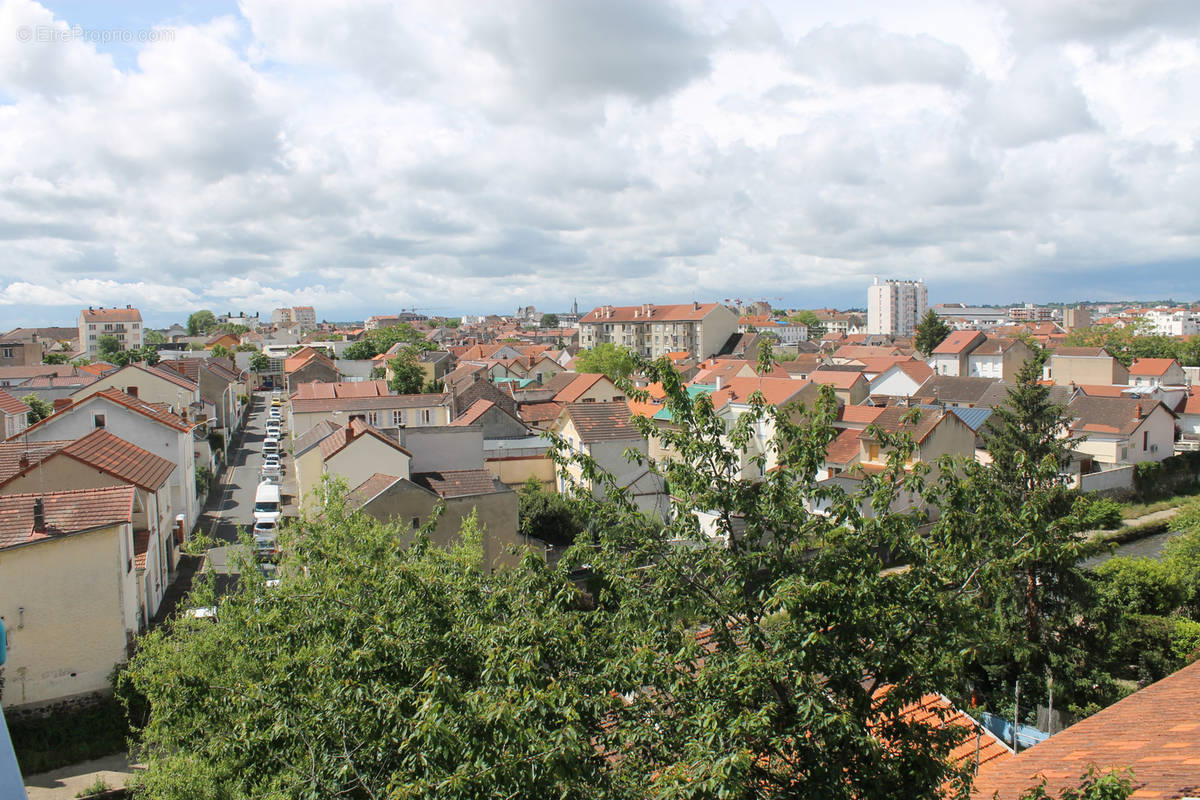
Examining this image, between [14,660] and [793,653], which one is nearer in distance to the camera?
[793,653]

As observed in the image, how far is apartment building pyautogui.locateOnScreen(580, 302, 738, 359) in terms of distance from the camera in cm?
9025

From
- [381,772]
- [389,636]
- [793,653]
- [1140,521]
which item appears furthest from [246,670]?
[1140,521]

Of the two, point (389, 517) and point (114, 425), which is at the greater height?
point (114, 425)

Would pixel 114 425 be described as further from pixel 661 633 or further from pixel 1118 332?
pixel 1118 332

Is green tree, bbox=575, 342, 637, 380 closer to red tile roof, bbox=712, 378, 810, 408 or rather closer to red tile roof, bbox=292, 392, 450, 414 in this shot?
red tile roof, bbox=712, 378, 810, 408

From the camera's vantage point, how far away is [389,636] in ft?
24.3

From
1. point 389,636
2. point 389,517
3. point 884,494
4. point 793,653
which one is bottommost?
point 389,517

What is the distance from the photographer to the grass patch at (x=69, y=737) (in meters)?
15.0

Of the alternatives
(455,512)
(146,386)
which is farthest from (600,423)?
(146,386)

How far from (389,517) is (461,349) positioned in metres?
74.3

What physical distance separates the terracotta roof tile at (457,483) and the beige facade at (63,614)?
8548 mm

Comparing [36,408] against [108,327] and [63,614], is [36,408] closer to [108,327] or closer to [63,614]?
[63,614]

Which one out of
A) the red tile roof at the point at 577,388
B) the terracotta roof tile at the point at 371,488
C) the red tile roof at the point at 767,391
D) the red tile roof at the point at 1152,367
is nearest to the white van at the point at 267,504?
the terracotta roof tile at the point at 371,488

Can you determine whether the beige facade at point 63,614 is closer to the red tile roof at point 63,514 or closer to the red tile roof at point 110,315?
the red tile roof at point 63,514
